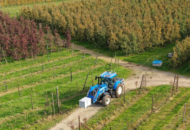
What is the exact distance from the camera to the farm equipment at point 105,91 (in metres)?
18.5

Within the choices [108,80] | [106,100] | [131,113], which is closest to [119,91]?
[108,80]

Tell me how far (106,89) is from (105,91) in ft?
0.79

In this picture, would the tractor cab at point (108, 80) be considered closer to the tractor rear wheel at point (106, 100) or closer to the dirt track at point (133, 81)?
the tractor rear wheel at point (106, 100)

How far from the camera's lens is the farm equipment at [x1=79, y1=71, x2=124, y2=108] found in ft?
60.8

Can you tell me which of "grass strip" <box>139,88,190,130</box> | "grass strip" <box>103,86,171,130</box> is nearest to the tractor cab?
"grass strip" <box>103,86,171,130</box>

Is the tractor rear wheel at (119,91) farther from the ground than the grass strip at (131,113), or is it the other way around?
the tractor rear wheel at (119,91)

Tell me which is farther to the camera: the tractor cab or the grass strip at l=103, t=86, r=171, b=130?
the tractor cab

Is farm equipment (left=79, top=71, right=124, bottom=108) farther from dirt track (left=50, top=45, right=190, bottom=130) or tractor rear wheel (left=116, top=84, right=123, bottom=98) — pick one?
dirt track (left=50, top=45, right=190, bottom=130)

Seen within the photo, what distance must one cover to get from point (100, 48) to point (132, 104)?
25.1 meters

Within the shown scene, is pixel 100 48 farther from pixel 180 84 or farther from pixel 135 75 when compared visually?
pixel 180 84

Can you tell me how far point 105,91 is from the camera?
2022cm

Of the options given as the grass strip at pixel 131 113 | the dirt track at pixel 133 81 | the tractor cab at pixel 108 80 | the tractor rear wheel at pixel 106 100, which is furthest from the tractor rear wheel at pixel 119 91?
the dirt track at pixel 133 81

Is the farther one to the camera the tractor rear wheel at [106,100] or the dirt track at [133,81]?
the tractor rear wheel at [106,100]

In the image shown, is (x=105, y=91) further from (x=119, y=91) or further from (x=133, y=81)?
(x=133, y=81)
